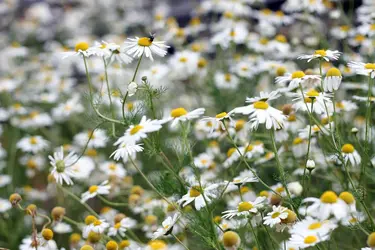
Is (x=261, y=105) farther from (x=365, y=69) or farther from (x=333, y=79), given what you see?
(x=365, y=69)

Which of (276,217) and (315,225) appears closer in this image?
(315,225)

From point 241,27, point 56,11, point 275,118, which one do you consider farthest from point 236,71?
→ point 56,11

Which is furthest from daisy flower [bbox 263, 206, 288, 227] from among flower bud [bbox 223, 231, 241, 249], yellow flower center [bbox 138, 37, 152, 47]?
yellow flower center [bbox 138, 37, 152, 47]

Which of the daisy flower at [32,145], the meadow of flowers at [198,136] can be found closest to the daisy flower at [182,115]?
the meadow of flowers at [198,136]

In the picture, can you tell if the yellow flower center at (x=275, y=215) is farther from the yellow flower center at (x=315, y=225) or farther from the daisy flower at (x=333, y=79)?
the daisy flower at (x=333, y=79)

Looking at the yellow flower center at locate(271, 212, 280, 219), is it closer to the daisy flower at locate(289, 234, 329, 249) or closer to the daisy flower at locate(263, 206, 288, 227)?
the daisy flower at locate(263, 206, 288, 227)

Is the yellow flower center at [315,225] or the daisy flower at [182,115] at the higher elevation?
the daisy flower at [182,115]

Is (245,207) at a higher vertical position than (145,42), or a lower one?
lower

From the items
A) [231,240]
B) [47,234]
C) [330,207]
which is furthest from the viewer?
[47,234]

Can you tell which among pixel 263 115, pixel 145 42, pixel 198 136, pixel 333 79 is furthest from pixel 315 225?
pixel 198 136
